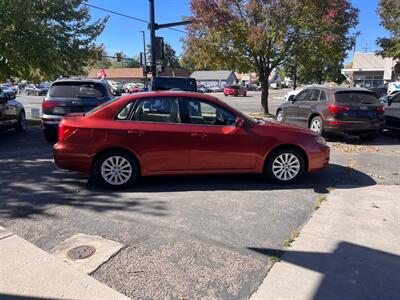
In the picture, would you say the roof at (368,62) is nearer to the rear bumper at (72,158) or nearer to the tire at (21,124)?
the tire at (21,124)

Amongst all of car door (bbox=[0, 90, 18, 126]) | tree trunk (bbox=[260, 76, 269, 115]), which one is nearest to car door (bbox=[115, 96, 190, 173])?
car door (bbox=[0, 90, 18, 126])

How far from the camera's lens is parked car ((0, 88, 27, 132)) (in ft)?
36.6

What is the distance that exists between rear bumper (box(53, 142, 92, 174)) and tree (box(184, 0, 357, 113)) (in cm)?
1087

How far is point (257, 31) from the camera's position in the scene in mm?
15375

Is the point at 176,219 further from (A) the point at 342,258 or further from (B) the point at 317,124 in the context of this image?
(B) the point at 317,124

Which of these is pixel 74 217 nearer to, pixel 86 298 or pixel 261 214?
pixel 86 298

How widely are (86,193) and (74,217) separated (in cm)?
105

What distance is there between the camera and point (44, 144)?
10656 mm

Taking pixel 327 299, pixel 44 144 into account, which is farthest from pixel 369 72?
pixel 327 299

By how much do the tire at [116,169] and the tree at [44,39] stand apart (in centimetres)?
736

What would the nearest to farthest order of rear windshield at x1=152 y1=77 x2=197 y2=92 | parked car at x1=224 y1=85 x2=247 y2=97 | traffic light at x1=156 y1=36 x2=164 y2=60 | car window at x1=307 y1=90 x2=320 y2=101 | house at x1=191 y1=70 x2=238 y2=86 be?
car window at x1=307 y1=90 x2=320 y2=101, rear windshield at x1=152 y1=77 x2=197 y2=92, traffic light at x1=156 y1=36 x2=164 y2=60, parked car at x1=224 y1=85 x2=247 y2=97, house at x1=191 y1=70 x2=238 y2=86

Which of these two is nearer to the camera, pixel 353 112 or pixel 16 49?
pixel 353 112

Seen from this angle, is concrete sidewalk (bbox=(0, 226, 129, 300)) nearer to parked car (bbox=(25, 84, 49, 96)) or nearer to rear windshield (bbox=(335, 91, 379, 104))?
rear windshield (bbox=(335, 91, 379, 104))

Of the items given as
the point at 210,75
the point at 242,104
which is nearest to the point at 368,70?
the point at 242,104
